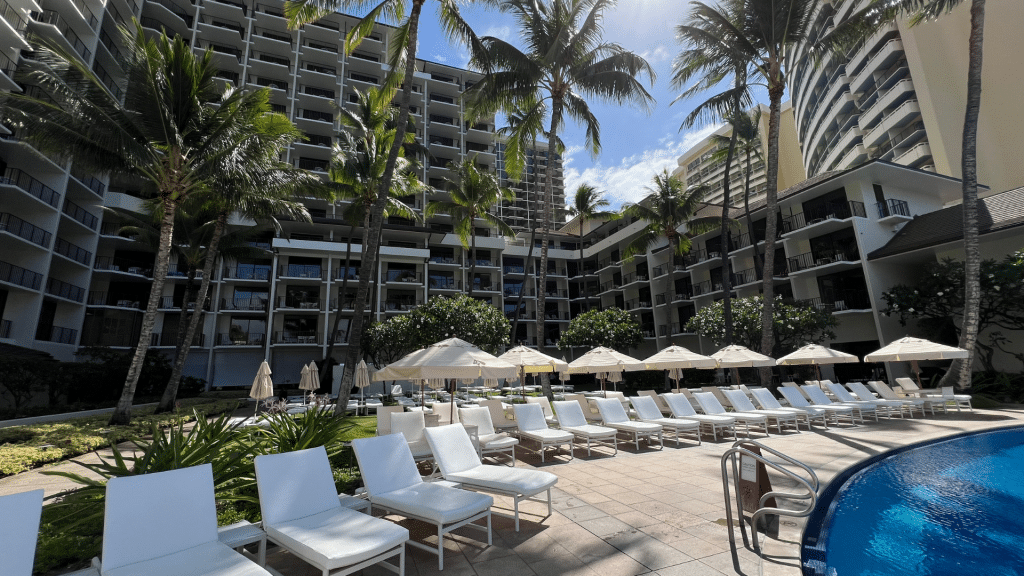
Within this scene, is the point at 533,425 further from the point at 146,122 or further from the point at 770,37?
→ the point at 770,37

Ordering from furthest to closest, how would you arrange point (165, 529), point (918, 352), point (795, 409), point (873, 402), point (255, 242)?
point (255, 242)
point (918, 352)
point (873, 402)
point (795, 409)
point (165, 529)

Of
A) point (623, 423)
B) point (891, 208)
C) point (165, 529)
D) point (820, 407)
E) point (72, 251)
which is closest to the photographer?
point (165, 529)

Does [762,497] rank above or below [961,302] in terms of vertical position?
below

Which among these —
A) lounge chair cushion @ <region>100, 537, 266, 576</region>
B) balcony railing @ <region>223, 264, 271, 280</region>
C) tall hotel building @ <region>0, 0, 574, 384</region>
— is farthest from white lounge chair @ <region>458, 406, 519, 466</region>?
balcony railing @ <region>223, 264, 271, 280</region>

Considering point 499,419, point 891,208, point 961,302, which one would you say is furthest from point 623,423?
point 891,208

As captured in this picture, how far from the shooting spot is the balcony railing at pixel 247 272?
3090cm

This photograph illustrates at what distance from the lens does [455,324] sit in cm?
1939

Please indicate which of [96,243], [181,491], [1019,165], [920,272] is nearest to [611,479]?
[181,491]

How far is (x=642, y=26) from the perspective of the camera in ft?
50.3

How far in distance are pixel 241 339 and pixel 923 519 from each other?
35031 mm

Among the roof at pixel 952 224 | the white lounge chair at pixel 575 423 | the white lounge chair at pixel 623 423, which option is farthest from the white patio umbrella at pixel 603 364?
the roof at pixel 952 224

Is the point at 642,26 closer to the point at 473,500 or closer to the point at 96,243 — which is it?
the point at 473,500

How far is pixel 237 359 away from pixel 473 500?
3312 centimetres

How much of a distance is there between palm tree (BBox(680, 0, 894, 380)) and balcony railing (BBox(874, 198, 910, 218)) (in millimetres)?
9666
